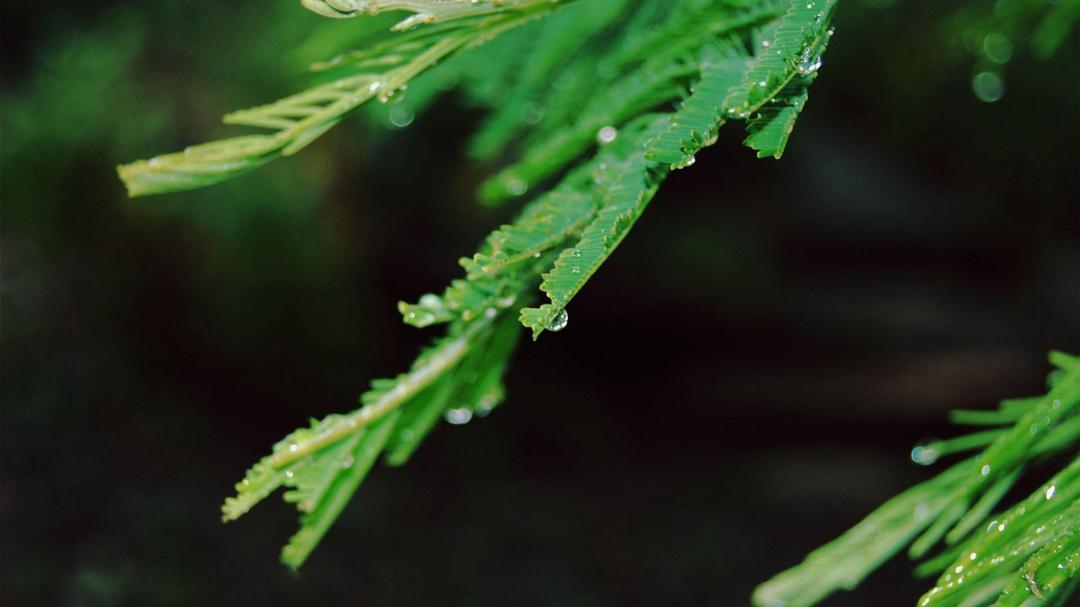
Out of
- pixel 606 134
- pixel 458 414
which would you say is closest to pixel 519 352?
pixel 458 414

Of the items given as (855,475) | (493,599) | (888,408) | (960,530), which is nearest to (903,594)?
(855,475)

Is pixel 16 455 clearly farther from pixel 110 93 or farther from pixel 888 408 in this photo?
pixel 888 408

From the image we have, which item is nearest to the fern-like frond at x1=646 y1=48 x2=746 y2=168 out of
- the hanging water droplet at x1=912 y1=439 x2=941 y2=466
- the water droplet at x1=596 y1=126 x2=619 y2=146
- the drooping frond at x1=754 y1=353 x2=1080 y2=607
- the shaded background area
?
the water droplet at x1=596 y1=126 x2=619 y2=146

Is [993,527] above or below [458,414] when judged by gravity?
below

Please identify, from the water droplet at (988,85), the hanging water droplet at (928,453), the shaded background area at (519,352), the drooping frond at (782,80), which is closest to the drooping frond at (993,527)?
the hanging water droplet at (928,453)

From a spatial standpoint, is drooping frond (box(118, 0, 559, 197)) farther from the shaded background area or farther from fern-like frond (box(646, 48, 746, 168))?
the shaded background area

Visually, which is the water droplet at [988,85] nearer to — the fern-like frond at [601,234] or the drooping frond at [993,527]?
the drooping frond at [993,527]

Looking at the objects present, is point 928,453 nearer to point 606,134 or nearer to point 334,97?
point 606,134

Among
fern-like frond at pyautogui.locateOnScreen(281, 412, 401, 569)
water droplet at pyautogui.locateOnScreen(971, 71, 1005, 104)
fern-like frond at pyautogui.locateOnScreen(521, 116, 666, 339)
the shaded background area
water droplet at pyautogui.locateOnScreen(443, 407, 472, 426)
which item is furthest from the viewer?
the shaded background area
